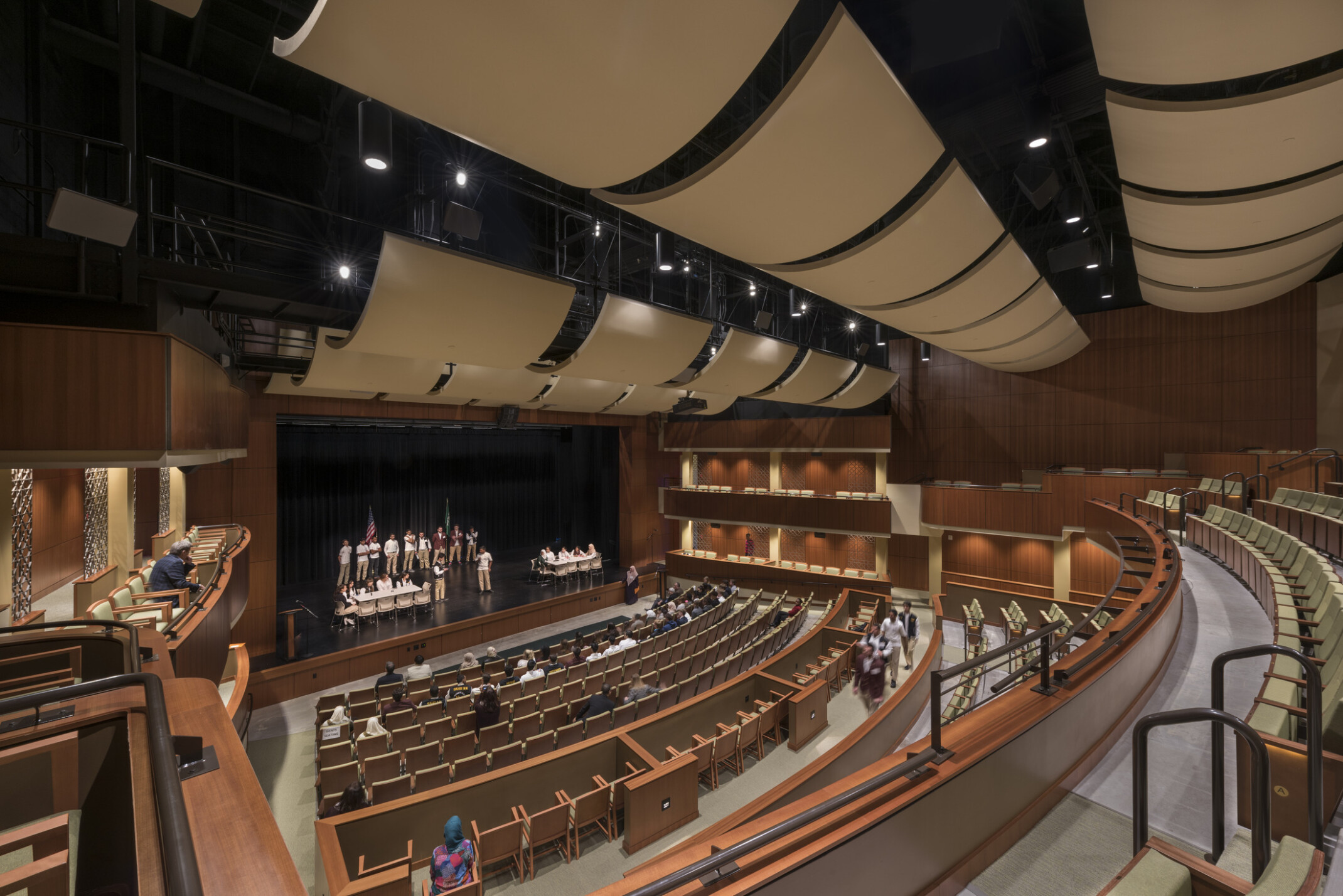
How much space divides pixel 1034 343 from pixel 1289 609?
25.8 ft

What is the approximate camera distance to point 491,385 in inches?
447

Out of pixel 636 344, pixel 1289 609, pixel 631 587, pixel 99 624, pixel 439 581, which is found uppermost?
pixel 636 344

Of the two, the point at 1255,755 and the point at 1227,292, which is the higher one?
the point at 1227,292

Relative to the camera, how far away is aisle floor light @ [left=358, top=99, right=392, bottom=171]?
483cm

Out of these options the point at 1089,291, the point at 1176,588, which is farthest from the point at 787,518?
the point at 1176,588

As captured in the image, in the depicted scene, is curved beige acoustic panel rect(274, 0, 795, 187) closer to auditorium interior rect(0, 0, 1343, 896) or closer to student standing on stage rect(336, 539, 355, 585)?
auditorium interior rect(0, 0, 1343, 896)

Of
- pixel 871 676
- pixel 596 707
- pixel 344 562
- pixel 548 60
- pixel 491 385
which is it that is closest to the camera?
pixel 548 60

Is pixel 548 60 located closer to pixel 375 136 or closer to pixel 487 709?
pixel 375 136

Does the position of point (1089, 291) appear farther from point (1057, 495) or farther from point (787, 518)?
point (787, 518)

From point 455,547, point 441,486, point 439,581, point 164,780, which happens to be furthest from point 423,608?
point 164,780

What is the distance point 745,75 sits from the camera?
10.5ft

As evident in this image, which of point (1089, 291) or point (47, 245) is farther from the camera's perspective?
point (1089, 291)

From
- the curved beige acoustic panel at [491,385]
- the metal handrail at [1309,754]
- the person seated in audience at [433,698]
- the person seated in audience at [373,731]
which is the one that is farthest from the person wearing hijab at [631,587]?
the metal handrail at [1309,754]

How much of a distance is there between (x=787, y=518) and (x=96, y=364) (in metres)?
14.7
